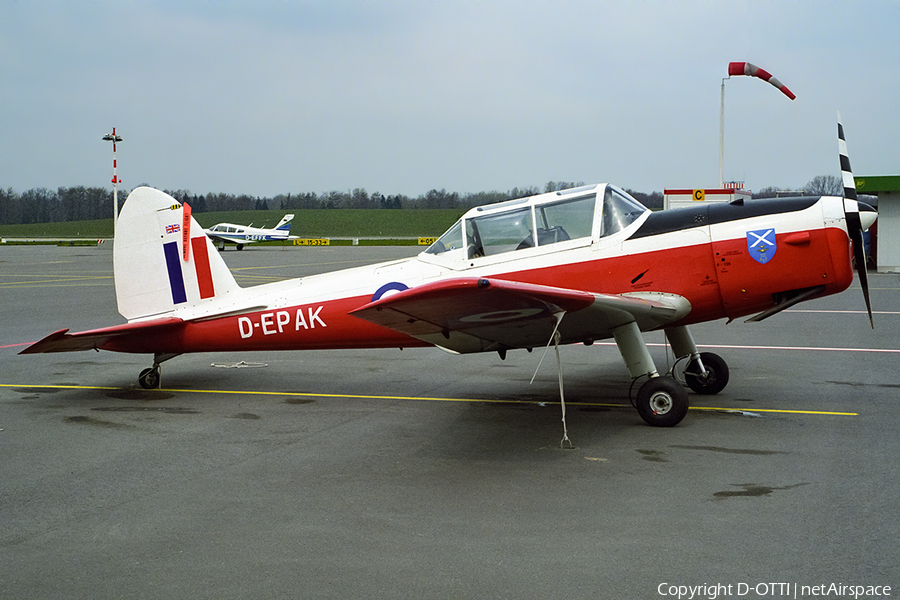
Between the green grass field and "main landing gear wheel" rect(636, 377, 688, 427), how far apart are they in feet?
254

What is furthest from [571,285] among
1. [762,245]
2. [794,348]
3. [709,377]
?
[794,348]

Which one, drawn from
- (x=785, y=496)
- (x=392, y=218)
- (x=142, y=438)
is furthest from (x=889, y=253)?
(x=392, y=218)

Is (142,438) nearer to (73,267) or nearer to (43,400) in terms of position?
(43,400)

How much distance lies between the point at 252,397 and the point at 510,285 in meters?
4.23

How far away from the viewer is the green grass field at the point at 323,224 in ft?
295

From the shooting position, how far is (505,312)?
19.0 ft

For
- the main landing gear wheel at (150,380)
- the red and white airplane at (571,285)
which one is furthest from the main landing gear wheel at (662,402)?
the main landing gear wheel at (150,380)

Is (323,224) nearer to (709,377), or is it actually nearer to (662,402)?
(709,377)

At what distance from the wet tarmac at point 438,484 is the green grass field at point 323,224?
2982 inches

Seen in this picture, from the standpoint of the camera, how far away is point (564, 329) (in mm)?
6824

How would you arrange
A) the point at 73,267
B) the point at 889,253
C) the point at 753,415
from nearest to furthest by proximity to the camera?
the point at 753,415 < the point at 889,253 < the point at 73,267

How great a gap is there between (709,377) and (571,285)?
2147mm

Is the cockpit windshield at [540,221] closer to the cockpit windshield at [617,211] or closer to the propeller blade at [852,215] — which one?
the cockpit windshield at [617,211]

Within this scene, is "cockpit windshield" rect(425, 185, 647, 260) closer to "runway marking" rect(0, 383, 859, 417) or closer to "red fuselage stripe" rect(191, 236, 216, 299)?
"runway marking" rect(0, 383, 859, 417)
